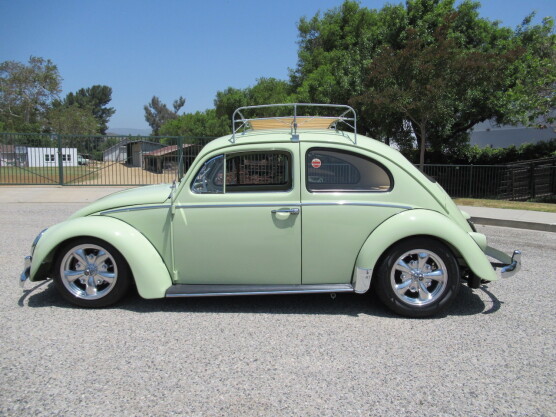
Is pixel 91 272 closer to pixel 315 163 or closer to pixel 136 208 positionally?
pixel 136 208

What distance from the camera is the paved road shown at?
8.83 ft

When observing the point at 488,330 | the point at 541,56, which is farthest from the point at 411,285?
the point at 541,56

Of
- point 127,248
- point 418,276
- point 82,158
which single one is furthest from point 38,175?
point 418,276

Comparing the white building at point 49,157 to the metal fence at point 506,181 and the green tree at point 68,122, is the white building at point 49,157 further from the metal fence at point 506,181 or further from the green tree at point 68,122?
the green tree at point 68,122

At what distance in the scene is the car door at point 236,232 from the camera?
3980mm

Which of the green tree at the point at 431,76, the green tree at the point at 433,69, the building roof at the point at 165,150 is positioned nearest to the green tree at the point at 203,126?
the green tree at the point at 433,69

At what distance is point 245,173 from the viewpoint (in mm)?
4770

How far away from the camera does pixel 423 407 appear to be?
105 inches

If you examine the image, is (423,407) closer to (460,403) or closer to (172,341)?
(460,403)

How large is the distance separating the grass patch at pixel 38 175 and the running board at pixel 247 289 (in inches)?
666

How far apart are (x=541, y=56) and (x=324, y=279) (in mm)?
19923

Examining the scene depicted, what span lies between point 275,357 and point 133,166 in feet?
58.5

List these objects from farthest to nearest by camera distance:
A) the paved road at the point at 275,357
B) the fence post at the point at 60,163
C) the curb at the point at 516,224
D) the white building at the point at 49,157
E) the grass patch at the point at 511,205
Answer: the white building at the point at 49,157, the fence post at the point at 60,163, the grass patch at the point at 511,205, the curb at the point at 516,224, the paved road at the point at 275,357

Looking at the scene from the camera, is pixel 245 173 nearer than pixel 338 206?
No
